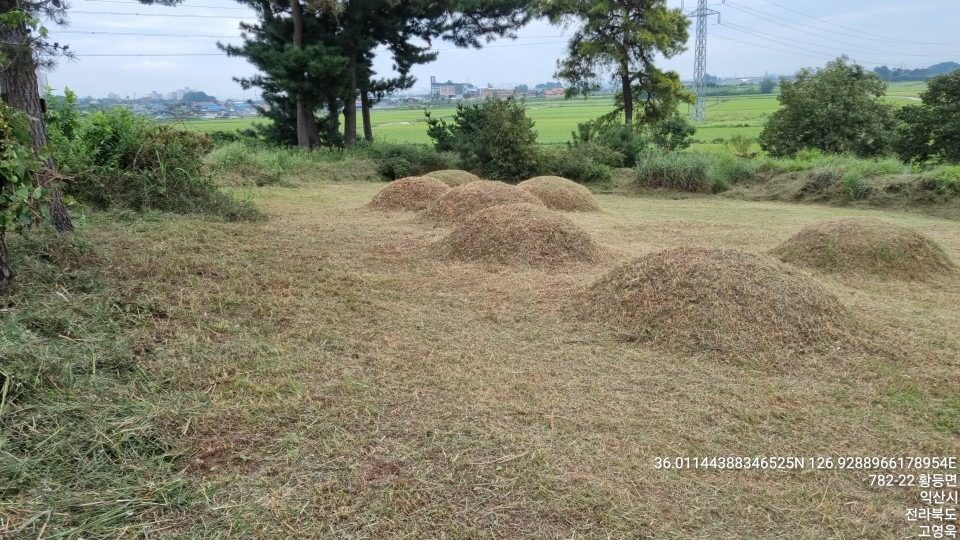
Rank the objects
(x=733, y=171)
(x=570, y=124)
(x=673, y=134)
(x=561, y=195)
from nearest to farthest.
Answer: (x=561, y=195) → (x=733, y=171) → (x=673, y=134) → (x=570, y=124)

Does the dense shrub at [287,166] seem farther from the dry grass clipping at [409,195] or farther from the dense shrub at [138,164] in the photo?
the dry grass clipping at [409,195]

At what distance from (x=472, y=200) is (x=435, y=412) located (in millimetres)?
4657

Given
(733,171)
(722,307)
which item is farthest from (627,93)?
(722,307)

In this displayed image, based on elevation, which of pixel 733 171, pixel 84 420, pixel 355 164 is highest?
pixel 355 164

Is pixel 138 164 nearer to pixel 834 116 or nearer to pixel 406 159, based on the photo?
pixel 406 159

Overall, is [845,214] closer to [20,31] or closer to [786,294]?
[786,294]

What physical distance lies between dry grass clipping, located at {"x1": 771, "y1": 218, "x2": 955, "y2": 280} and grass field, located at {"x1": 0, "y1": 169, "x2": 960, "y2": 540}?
1.14ft

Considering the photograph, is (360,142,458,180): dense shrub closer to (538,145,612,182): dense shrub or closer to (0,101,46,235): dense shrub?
(538,145,612,182): dense shrub

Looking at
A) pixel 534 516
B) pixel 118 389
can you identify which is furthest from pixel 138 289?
pixel 534 516

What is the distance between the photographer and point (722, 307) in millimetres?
3162

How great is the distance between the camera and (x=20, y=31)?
3.92m

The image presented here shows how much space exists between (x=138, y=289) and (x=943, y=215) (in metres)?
9.38

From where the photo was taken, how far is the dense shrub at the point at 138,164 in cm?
557

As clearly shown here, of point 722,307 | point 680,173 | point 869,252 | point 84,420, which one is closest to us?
point 84,420
